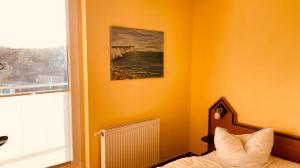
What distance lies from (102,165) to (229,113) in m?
1.72

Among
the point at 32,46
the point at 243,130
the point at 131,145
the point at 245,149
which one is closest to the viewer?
the point at 32,46

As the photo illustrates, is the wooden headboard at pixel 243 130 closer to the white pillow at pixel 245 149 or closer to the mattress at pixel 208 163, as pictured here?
the mattress at pixel 208 163

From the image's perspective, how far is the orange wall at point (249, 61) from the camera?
2486 mm

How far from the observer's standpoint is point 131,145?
273 centimetres

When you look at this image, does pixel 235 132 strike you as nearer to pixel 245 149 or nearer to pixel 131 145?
pixel 245 149

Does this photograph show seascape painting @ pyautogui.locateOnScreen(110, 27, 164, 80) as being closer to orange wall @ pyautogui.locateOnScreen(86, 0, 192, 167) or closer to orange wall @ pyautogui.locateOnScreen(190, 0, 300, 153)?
orange wall @ pyautogui.locateOnScreen(86, 0, 192, 167)

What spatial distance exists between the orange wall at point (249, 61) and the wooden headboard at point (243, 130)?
75 millimetres

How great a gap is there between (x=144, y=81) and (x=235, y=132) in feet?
4.38

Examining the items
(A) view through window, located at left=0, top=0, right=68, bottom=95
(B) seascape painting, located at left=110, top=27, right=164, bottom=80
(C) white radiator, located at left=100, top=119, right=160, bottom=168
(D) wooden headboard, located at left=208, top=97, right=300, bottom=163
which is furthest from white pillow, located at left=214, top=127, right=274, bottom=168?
(A) view through window, located at left=0, top=0, right=68, bottom=95

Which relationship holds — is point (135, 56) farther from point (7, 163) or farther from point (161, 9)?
point (7, 163)

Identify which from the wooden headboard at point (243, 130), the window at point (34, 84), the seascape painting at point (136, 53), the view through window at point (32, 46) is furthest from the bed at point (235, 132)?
the view through window at point (32, 46)

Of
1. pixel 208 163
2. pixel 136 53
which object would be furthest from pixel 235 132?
pixel 136 53

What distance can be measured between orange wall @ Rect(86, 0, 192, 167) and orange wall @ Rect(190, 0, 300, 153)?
205mm

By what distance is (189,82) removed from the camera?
351 centimetres
